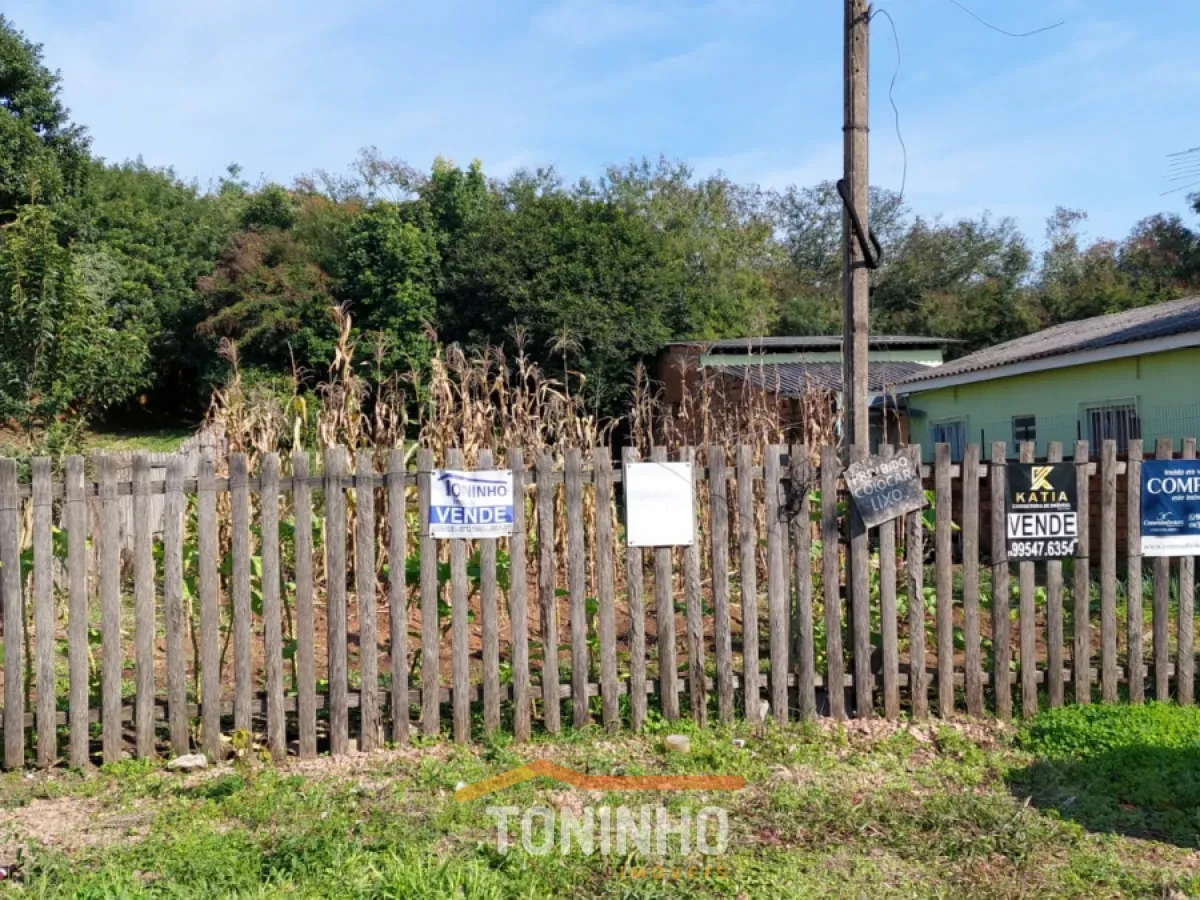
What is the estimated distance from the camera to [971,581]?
592 cm

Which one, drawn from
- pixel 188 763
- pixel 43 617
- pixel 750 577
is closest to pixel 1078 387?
pixel 750 577

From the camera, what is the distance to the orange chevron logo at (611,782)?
4.75 meters

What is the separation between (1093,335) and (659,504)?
12.4 meters

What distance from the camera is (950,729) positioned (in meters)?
5.73

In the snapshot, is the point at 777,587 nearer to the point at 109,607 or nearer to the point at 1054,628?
the point at 1054,628

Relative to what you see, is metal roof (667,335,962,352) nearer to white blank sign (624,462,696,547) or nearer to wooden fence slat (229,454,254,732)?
white blank sign (624,462,696,547)

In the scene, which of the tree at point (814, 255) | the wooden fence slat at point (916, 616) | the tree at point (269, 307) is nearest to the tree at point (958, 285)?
the tree at point (814, 255)

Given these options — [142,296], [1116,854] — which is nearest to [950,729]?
[1116,854]

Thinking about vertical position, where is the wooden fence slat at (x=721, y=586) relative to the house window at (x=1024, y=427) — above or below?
below

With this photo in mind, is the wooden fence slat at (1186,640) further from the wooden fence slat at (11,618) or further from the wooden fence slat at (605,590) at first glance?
the wooden fence slat at (11,618)

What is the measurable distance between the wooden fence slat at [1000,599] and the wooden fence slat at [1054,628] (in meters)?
0.23

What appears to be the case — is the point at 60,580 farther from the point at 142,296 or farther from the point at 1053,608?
the point at 142,296

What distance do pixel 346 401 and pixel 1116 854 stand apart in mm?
6950

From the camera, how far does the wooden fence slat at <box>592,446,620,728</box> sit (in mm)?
5582
